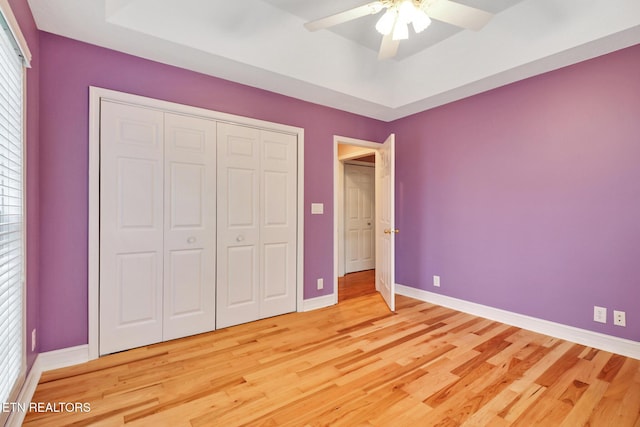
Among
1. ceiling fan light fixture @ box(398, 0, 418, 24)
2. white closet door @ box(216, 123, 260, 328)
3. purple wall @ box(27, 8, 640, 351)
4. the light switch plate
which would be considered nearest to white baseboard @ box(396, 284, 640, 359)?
purple wall @ box(27, 8, 640, 351)

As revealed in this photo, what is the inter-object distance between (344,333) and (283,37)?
2889 millimetres

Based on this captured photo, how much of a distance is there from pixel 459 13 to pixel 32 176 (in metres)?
2.98

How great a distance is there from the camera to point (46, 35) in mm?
2129

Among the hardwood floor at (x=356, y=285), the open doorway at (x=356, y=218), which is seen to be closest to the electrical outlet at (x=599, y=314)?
the hardwood floor at (x=356, y=285)

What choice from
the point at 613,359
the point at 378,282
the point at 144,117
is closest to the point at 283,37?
the point at 144,117

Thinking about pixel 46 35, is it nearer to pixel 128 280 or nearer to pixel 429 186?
pixel 128 280

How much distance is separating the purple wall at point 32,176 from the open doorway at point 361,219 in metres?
2.74

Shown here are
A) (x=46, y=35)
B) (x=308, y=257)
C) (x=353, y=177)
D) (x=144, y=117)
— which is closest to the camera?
(x=46, y=35)

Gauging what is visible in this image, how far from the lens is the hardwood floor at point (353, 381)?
5.42 feet

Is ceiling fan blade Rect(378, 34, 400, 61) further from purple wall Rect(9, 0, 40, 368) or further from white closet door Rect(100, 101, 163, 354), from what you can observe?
purple wall Rect(9, 0, 40, 368)

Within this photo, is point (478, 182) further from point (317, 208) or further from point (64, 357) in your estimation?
point (64, 357)

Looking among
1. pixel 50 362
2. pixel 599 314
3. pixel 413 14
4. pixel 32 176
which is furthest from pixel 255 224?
pixel 599 314

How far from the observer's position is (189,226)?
269 cm

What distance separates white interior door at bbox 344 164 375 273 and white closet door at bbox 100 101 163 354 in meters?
3.47
